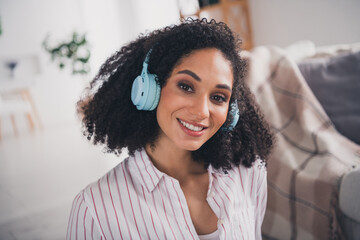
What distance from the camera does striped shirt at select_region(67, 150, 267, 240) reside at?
2.56ft

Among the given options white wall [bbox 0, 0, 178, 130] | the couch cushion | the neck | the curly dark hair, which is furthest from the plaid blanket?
white wall [bbox 0, 0, 178, 130]

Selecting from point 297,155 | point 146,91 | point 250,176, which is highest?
point 146,91

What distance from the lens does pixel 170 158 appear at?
910 mm

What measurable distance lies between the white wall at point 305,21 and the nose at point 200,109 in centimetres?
302

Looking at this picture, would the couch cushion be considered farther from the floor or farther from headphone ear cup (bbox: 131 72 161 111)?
the floor

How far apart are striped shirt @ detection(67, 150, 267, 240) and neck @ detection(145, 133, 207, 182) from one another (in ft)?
0.12

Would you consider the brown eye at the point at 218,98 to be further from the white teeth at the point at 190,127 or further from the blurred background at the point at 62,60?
the blurred background at the point at 62,60

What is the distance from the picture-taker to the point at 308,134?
62.1 inches

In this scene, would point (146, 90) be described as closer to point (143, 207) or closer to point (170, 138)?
point (170, 138)

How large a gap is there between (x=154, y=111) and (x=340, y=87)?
3.91 ft

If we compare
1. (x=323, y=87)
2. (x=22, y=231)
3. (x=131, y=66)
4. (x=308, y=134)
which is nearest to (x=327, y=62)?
(x=323, y=87)

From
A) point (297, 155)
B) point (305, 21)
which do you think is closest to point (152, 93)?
point (297, 155)

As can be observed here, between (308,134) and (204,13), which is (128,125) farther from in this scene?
Answer: (204,13)

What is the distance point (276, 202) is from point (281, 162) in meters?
0.19
